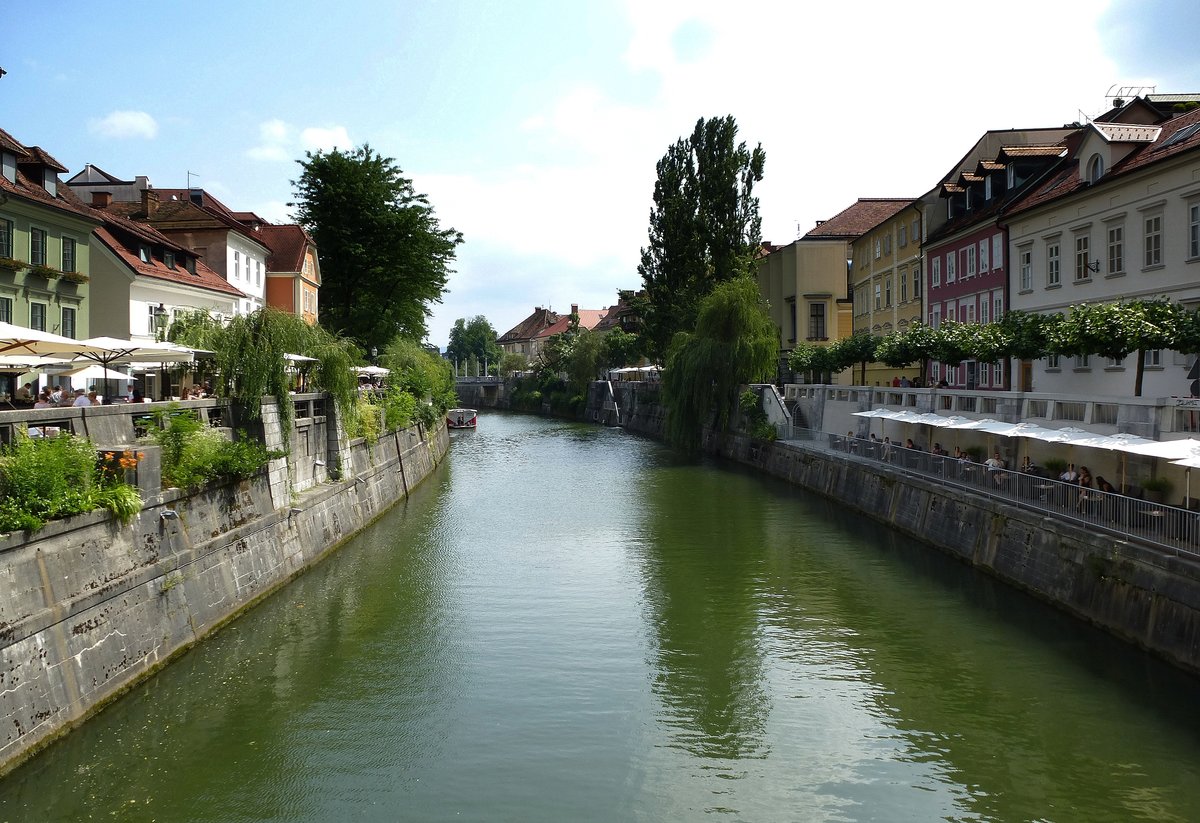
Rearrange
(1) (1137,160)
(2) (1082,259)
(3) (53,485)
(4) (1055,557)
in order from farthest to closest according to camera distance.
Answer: (2) (1082,259) → (1) (1137,160) → (4) (1055,557) → (3) (53,485)

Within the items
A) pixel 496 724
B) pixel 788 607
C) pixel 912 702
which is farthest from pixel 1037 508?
pixel 496 724

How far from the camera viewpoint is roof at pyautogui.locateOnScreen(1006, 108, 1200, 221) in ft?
85.8

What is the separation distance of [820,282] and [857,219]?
5.26m

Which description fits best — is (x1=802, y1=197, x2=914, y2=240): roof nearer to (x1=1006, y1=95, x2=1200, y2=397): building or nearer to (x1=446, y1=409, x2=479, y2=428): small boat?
(x1=1006, y1=95, x2=1200, y2=397): building

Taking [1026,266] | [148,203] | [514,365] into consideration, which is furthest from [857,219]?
[514,365]

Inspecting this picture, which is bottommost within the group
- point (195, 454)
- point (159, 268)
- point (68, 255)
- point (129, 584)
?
point (129, 584)

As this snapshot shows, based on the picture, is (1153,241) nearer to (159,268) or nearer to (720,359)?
(720,359)

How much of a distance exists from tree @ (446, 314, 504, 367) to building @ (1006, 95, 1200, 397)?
140756mm

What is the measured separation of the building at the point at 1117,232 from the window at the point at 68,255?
29.5 meters

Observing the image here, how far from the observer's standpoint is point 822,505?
32.2 m

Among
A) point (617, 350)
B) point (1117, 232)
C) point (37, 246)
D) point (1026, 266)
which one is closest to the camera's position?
point (37, 246)

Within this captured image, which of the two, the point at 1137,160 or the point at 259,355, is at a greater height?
the point at 1137,160

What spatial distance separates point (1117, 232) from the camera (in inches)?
1151

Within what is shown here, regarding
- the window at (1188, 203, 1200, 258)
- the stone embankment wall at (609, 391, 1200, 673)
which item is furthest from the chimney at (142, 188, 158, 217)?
the window at (1188, 203, 1200, 258)
